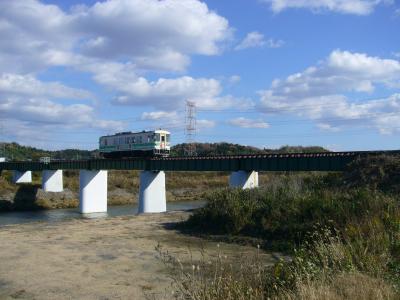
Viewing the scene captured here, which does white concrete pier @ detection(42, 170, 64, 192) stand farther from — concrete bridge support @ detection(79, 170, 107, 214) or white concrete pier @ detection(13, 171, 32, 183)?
concrete bridge support @ detection(79, 170, 107, 214)

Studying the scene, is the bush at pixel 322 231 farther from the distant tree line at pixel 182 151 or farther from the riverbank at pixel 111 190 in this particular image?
the distant tree line at pixel 182 151

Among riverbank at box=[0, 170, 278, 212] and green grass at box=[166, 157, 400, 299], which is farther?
riverbank at box=[0, 170, 278, 212]

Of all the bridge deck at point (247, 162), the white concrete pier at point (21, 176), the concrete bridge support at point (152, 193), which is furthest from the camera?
the white concrete pier at point (21, 176)

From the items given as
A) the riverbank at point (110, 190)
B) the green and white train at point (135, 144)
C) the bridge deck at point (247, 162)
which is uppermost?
the green and white train at point (135, 144)

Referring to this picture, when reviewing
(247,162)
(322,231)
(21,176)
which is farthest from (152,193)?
(21,176)

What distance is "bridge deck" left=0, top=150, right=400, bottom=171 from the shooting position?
35.1 metres

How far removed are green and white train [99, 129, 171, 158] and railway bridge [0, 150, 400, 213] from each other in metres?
2.63

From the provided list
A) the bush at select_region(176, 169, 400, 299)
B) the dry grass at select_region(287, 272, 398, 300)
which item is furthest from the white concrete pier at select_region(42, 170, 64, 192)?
the dry grass at select_region(287, 272, 398, 300)

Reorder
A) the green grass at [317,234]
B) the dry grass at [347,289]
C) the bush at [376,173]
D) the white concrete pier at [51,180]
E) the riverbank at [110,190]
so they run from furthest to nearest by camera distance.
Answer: the white concrete pier at [51,180] → the riverbank at [110,190] → the bush at [376,173] → the green grass at [317,234] → the dry grass at [347,289]

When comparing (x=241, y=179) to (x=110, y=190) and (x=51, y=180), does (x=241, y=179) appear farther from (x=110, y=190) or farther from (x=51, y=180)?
(x=110, y=190)

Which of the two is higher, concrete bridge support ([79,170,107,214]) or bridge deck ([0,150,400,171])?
bridge deck ([0,150,400,171])

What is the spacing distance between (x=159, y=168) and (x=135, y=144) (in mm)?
8852

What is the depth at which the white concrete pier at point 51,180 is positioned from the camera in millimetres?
73062

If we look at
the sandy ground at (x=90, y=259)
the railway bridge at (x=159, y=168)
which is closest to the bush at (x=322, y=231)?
the sandy ground at (x=90, y=259)
